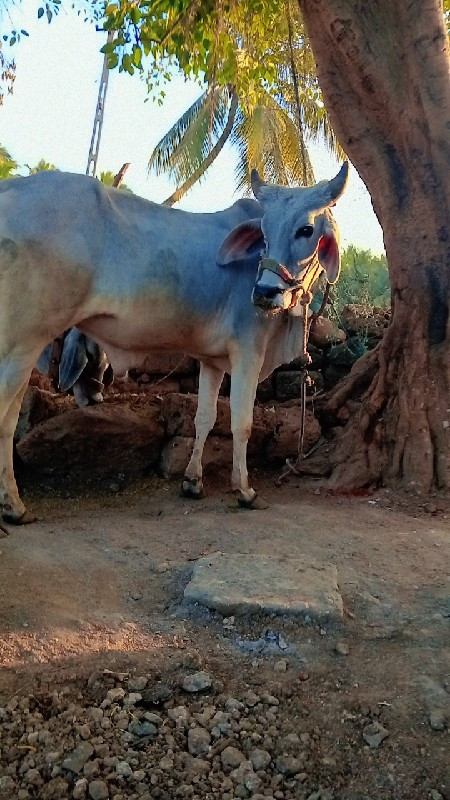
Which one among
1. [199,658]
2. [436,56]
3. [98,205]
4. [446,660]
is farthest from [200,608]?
[436,56]

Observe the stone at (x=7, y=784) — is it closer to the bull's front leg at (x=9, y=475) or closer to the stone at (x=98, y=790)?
the stone at (x=98, y=790)

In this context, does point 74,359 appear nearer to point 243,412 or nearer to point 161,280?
point 161,280

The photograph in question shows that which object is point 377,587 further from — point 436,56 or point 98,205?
point 436,56

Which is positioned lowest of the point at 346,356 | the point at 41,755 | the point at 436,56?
the point at 41,755

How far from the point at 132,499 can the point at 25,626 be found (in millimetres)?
2400

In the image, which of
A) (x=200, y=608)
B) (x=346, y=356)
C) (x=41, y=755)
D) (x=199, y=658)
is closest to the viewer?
(x=41, y=755)

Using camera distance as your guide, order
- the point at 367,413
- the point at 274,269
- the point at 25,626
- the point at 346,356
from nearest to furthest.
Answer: the point at 25,626 → the point at 274,269 → the point at 367,413 → the point at 346,356

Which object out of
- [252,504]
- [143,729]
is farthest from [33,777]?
[252,504]

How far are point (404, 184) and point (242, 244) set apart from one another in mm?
1309

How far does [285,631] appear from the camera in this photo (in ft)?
8.61

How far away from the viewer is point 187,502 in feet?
15.8

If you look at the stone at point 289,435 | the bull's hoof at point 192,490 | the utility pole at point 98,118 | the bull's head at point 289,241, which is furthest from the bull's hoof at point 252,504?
the utility pole at point 98,118

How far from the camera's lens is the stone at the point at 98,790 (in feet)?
5.55

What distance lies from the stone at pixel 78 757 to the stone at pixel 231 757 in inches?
13.6
